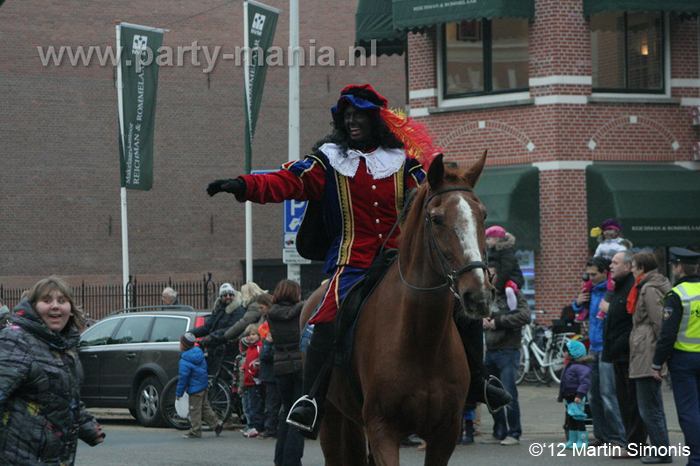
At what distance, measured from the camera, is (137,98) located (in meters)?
25.4

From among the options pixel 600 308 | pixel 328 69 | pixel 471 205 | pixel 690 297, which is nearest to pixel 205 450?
pixel 600 308

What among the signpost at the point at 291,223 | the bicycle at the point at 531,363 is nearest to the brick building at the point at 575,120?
the bicycle at the point at 531,363

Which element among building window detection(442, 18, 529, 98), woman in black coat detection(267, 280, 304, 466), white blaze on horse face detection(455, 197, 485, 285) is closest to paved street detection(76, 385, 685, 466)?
woman in black coat detection(267, 280, 304, 466)

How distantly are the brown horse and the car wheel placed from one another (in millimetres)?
10047

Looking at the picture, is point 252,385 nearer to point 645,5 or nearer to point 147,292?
point 645,5

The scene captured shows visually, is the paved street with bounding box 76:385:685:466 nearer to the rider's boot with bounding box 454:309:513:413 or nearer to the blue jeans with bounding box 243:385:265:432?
the blue jeans with bounding box 243:385:265:432

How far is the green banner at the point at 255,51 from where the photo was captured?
71.1 feet

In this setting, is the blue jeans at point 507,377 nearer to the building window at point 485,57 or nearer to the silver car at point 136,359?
the silver car at point 136,359

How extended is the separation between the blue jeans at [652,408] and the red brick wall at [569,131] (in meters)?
11.2

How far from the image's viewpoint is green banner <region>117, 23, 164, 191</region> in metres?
24.9

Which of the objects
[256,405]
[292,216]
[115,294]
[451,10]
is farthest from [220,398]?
[115,294]

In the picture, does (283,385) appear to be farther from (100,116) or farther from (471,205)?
(100,116)

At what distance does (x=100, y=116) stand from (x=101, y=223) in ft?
10.8

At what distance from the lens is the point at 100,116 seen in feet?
113
